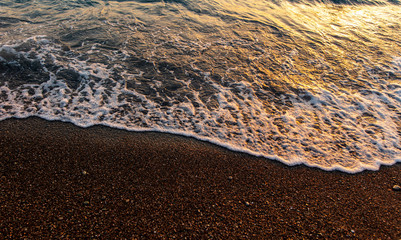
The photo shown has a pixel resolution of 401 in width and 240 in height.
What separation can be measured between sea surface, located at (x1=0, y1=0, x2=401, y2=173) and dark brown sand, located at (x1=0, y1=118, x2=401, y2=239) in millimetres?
396

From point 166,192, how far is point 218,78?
3574 millimetres

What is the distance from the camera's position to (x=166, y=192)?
2934 millimetres

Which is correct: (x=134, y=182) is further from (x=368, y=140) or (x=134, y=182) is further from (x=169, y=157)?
(x=368, y=140)

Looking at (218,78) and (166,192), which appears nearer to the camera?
(166,192)

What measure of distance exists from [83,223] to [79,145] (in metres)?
1.46

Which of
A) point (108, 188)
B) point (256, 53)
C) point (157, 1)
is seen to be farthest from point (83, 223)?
point (157, 1)

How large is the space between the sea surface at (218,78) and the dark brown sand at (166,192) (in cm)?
40

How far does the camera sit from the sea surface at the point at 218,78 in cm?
412

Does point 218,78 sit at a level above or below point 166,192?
above

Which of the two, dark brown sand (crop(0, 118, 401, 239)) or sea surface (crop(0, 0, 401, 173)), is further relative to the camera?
sea surface (crop(0, 0, 401, 173))

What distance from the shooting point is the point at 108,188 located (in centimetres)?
290

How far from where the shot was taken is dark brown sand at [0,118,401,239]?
2.52 m

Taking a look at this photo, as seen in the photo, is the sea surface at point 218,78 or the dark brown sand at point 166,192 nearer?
the dark brown sand at point 166,192

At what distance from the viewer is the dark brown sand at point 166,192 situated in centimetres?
252
